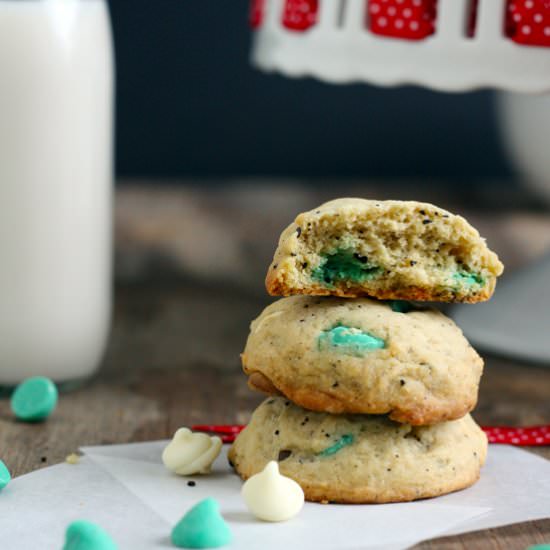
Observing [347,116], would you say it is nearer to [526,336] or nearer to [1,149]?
[526,336]

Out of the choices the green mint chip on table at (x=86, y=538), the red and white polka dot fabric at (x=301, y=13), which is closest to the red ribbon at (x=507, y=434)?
the green mint chip on table at (x=86, y=538)

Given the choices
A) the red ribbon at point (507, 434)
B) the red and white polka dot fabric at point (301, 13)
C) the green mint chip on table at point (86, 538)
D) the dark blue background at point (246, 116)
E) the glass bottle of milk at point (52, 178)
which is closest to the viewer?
the green mint chip on table at point (86, 538)

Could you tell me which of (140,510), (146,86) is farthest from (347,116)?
(140,510)

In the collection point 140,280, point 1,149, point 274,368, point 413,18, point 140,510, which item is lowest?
point 140,280

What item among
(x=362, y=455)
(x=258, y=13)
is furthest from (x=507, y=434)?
(x=258, y=13)

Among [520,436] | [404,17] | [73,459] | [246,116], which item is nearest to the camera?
[73,459]

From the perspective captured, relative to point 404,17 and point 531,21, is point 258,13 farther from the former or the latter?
point 531,21

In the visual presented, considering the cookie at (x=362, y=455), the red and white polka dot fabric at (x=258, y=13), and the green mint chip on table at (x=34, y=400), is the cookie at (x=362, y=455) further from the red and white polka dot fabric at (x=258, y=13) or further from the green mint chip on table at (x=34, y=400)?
the red and white polka dot fabric at (x=258, y=13)
